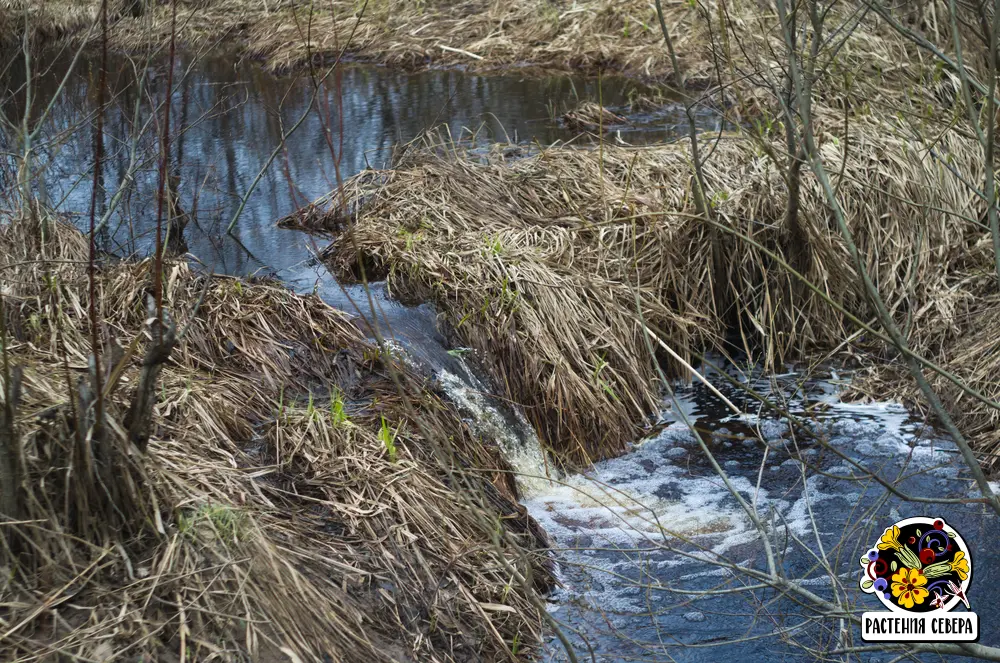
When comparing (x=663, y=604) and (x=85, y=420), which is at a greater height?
(x=85, y=420)

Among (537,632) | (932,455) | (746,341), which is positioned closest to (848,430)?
(932,455)

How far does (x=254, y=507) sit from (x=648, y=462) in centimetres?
209

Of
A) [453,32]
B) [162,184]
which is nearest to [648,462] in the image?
[162,184]

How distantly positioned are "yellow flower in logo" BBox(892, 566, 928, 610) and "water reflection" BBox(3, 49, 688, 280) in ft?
8.76

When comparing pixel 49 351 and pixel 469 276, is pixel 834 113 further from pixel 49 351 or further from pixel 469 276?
pixel 49 351

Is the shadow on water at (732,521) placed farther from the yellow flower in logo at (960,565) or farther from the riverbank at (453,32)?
the riverbank at (453,32)

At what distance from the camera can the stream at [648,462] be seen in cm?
331

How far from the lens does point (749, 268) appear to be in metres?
5.44

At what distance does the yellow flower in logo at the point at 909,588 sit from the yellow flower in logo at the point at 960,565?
0.30 feet

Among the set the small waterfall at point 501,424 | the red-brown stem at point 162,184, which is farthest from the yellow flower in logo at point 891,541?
the small waterfall at point 501,424

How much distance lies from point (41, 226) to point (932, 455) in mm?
4231

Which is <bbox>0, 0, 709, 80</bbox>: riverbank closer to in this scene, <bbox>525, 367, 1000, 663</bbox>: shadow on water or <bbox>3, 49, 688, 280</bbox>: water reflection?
<bbox>3, 49, 688, 280</bbox>: water reflection

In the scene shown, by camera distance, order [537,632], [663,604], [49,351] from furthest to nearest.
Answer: [49,351], [663,604], [537,632]

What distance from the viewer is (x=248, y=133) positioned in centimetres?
804
